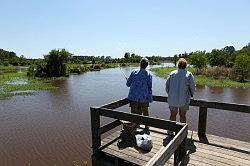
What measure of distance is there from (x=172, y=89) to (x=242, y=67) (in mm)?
29630

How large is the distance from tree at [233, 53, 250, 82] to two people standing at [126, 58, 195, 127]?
29.0 meters

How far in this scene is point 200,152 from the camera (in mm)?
5996

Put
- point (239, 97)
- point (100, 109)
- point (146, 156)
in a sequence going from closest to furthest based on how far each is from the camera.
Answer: point (146, 156), point (100, 109), point (239, 97)

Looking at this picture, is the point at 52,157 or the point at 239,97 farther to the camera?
the point at 239,97

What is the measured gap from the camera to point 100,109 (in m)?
6.32

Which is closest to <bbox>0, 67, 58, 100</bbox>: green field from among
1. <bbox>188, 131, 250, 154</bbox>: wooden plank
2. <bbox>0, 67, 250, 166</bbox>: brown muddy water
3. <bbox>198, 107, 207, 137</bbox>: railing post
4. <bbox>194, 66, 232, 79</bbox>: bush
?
<bbox>0, 67, 250, 166</bbox>: brown muddy water

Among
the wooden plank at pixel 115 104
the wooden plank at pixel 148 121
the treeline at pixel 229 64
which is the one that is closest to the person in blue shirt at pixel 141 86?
the wooden plank at pixel 115 104

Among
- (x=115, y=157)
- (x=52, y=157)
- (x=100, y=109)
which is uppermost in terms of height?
(x=100, y=109)

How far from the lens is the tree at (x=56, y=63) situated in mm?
48875

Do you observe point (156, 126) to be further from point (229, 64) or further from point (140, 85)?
point (229, 64)

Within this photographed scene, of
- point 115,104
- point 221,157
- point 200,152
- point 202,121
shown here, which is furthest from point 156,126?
point 202,121

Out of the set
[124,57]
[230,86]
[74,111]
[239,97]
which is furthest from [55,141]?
[124,57]

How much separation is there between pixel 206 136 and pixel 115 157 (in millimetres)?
2623

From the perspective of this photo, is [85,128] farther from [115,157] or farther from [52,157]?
[115,157]
